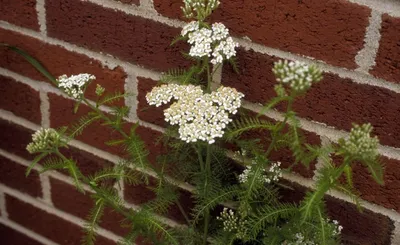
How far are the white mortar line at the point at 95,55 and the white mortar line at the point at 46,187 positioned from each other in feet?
1.03

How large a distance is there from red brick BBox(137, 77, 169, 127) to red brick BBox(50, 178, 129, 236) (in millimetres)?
255

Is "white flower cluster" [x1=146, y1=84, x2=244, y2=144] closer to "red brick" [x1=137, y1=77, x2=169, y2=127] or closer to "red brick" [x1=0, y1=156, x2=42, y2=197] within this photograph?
"red brick" [x1=137, y1=77, x2=169, y2=127]

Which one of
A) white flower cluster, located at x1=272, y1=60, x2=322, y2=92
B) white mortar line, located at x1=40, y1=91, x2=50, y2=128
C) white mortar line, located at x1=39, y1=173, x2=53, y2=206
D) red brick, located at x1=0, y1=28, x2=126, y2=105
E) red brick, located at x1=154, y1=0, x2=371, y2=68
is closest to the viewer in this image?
white flower cluster, located at x1=272, y1=60, x2=322, y2=92

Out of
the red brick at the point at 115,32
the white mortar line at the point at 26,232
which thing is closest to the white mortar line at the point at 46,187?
the white mortar line at the point at 26,232

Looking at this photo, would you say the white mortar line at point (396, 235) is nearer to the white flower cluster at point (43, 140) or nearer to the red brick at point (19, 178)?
the white flower cluster at point (43, 140)

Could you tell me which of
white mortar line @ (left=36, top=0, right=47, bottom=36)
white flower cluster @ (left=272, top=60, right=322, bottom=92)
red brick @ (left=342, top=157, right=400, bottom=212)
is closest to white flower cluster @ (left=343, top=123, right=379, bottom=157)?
white flower cluster @ (left=272, top=60, right=322, bottom=92)

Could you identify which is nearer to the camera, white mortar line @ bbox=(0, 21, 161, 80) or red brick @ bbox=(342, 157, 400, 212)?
red brick @ bbox=(342, 157, 400, 212)

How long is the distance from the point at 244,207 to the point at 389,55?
28 cm

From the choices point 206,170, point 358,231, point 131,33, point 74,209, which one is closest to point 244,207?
point 206,170

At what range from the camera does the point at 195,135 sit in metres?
0.65

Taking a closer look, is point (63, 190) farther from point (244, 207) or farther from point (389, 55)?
point (389, 55)

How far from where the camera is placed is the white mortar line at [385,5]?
0.65 meters

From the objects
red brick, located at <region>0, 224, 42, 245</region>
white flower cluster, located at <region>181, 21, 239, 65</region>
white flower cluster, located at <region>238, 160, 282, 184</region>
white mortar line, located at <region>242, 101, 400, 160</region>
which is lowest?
red brick, located at <region>0, 224, 42, 245</region>

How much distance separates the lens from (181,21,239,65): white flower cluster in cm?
69
